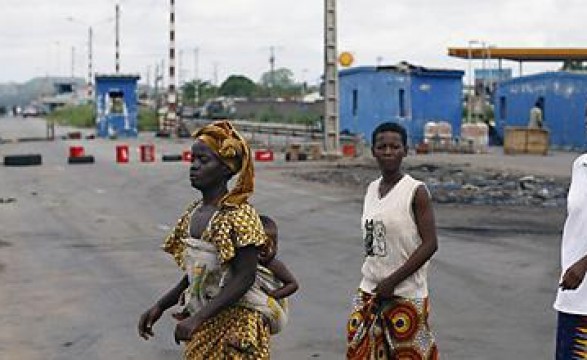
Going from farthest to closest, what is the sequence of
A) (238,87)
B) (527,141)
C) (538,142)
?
(238,87) < (527,141) < (538,142)

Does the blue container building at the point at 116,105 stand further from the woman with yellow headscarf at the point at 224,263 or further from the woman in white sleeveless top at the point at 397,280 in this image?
the woman with yellow headscarf at the point at 224,263

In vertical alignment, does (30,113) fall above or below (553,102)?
above

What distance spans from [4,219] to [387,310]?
12.9 metres

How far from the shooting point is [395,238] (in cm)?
538

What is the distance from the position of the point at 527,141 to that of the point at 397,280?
103 ft

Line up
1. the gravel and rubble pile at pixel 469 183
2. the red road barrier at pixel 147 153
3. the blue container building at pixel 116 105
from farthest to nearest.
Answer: the blue container building at pixel 116 105 < the red road barrier at pixel 147 153 < the gravel and rubble pile at pixel 469 183

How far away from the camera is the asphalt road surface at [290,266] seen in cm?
831

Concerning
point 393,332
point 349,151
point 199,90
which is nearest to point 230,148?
point 393,332

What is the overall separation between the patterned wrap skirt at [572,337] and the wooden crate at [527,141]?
102 ft

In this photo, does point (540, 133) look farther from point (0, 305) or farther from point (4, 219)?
point (0, 305)

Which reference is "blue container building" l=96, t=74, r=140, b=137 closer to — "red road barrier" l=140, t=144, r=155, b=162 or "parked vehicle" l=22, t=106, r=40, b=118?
"red road barrier" l=140, t=144, r=155, b=162

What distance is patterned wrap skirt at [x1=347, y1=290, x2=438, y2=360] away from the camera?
532cm

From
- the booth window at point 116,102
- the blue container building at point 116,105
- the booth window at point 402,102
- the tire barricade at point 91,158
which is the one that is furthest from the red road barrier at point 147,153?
the booth window at point 116,102

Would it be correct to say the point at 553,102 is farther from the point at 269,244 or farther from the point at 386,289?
the point at 269,244
